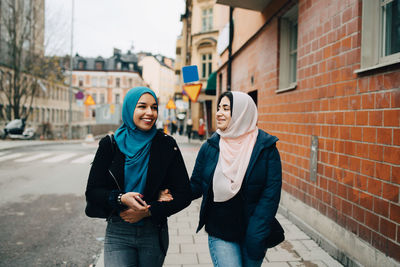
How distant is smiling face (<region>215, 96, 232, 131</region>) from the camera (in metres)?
2.45

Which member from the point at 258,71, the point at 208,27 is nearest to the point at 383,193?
the point at 258,71

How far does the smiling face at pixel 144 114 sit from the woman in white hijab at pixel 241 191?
50cm

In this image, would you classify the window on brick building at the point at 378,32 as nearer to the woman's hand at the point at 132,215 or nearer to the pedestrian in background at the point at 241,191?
the pedestrian in background at the point at 241,191

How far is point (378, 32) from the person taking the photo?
3.70 meters

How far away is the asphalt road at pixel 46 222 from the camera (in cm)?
427

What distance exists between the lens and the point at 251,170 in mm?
2332

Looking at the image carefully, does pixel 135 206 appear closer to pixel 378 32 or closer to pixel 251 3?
pixel 378 32

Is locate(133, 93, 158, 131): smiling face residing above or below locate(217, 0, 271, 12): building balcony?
below

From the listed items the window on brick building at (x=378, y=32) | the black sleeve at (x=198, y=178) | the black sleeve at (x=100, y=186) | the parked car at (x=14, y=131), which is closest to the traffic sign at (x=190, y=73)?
the window on brick building at (x=378, y=32)

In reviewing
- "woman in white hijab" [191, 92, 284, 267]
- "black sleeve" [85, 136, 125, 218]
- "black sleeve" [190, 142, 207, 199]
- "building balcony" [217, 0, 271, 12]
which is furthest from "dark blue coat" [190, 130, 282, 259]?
"building balcony" [217, 0, 271, 12]

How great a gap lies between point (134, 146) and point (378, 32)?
298cm

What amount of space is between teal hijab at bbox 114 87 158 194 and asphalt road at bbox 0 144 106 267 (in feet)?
7.69

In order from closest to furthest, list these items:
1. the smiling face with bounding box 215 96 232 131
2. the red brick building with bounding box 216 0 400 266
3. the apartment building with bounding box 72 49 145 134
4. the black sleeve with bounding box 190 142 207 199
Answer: the smiling face with bounding box 215 96 232 131 < the black sleeve with bounding box 190 142 207 199 < the red brick building with bounding box 216 0 400 266 < the apartment building with bounding box 72 49 145 134

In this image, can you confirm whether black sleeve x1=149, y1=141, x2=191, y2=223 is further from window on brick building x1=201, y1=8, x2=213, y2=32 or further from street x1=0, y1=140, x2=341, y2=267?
window on brick building x1=201, y1=8, x2=213, y2=32
